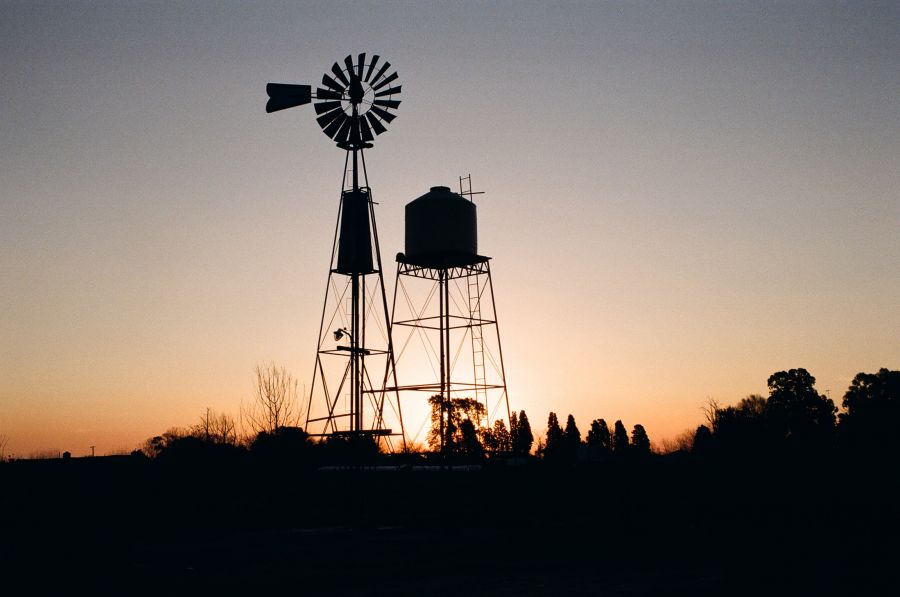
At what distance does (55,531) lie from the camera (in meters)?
30.6

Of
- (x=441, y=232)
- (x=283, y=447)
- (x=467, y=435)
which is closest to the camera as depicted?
(x=441, y=232)

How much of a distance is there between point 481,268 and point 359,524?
67.5 feet

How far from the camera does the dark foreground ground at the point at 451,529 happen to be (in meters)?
19.0

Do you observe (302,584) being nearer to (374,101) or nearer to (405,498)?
(405,498)

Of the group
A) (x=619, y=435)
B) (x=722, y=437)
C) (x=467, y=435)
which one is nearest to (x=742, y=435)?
(x=722, y=437)

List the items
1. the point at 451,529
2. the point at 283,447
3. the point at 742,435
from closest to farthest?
1. the point at 451,529
2. the point at 742,435
3. the point at 283,447

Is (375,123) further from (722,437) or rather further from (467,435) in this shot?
(467,435)

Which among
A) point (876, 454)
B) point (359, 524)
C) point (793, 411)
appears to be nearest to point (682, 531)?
point (876, 454)

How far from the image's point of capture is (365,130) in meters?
45.2

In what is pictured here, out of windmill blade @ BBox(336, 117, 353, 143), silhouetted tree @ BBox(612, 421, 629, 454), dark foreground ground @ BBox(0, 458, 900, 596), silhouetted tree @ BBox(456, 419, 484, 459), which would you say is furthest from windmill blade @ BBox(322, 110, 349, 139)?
silhouetted tree @ BBox(612, 421, 629, 454)

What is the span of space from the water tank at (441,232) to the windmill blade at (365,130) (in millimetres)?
6739

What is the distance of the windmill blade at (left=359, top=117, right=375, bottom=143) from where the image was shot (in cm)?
4516

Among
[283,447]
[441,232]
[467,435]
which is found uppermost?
[441,232]

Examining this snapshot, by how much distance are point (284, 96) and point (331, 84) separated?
2.68 meters
